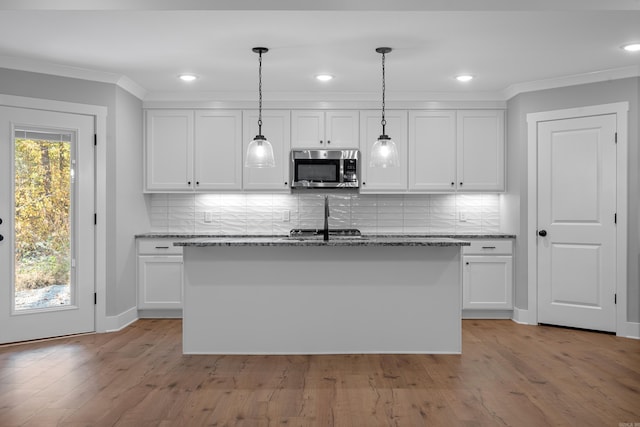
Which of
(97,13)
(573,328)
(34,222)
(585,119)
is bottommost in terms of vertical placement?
(573,328)

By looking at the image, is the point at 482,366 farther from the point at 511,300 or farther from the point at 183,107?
the point at 183,107

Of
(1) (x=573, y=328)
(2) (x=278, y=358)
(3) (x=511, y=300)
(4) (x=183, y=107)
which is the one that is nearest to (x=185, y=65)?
(4) (x=183, y=107)

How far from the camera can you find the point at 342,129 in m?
5.81

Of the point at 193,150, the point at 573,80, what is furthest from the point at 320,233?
the point at 573,80

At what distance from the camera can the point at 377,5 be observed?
2879mm

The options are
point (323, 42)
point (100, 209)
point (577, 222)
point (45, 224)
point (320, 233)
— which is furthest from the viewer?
point (320, 233)

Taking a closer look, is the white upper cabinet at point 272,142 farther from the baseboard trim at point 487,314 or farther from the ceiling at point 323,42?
the baseboard trim at point 487,314

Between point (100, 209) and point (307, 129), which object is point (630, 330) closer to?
point (307, 129)

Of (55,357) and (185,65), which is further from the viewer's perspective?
(185,65)

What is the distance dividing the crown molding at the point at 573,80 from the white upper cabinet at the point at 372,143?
1157mm

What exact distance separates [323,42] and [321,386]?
2.48 meters

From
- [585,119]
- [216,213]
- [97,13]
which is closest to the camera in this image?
[97,13]

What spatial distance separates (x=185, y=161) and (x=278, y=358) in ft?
8.81

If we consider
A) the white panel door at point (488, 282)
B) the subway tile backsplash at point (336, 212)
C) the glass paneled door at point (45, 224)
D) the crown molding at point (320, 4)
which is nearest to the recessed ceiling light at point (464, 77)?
the subway tile backsplash at point (336, 212)
